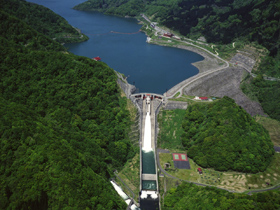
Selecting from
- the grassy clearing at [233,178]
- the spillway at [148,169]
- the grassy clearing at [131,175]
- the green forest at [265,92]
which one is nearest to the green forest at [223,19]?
the green forest at [265,92]

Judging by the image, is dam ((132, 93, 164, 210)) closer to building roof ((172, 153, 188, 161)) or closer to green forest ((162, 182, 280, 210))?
green forest ((162, 182, 280, 210))

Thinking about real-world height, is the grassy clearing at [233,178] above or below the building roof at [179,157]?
below

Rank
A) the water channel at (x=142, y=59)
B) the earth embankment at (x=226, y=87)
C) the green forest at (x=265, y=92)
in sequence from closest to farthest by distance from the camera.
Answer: the water channel at (x=142, y=59)
the green forest at (x=265, y=92)
the earth embankment at (x=226, y=87)

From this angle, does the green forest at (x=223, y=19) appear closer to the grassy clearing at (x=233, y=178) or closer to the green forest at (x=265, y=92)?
the green forest at (x=265, y=92)

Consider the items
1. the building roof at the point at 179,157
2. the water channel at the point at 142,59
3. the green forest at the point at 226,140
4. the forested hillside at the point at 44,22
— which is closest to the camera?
the green forest at the point at 226,140

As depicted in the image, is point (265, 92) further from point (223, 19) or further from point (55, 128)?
point (55, 128)

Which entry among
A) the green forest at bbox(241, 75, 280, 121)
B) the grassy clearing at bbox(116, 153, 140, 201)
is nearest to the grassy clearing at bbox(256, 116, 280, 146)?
the green forest at bbox(241, 75, 280, 121)
